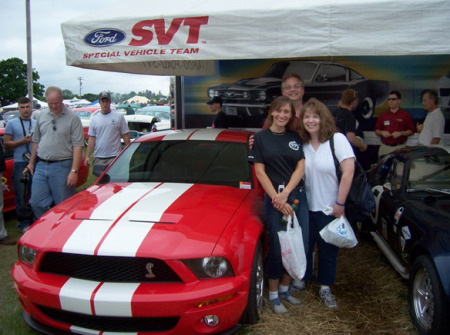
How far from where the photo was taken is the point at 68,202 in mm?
3314

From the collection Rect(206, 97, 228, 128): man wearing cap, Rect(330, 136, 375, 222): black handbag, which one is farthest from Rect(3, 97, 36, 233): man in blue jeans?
Rect(330, 136, 375, 222): black handbag

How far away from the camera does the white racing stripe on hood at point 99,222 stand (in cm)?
254

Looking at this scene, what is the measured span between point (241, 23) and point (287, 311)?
2.70 m

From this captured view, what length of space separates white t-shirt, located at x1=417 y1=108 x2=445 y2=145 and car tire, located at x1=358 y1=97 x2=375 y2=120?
103 cm

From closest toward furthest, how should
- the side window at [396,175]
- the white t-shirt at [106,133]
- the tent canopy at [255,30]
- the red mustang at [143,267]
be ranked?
the red mustang at [143,267] → the tent canopy at [255,30] → the side window at [396,175] → the white t-shirt at [106,133]

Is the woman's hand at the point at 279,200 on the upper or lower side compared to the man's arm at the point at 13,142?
lower

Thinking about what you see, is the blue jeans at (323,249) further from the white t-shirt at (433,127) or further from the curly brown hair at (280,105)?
the white t-shirt at (433,127)

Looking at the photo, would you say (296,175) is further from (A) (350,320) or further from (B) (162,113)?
(B) (162,113)

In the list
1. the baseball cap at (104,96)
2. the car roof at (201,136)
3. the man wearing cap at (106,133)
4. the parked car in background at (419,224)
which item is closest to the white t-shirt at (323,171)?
the parked car in background at (419,224)

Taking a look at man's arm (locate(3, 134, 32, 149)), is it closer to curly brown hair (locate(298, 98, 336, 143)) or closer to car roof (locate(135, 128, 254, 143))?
car roof (locate(135, 128, 254, 143))

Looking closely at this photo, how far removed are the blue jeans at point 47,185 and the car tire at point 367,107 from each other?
4.66m

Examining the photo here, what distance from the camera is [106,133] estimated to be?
571cm

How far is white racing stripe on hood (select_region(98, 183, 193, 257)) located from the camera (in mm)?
2480

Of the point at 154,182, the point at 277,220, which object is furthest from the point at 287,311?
the point at 154,182
